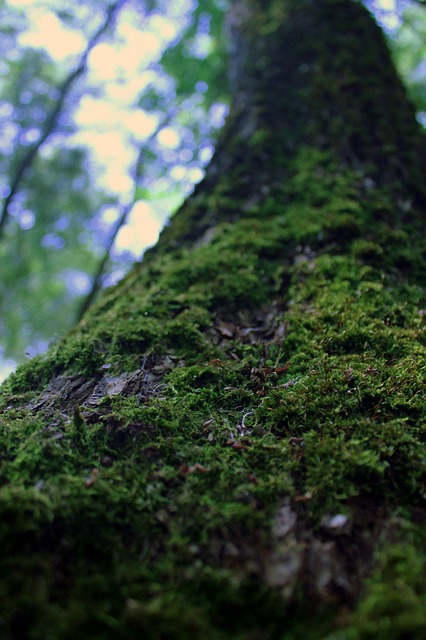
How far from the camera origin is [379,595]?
54.4 inches

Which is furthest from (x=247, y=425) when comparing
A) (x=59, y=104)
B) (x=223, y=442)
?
(x=59, y=104)

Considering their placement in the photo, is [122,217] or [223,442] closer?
[223,442]

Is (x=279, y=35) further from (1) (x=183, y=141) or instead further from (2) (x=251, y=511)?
(1) (x=183, y=141)

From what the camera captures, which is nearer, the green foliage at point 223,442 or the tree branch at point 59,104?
the green foliage at point 223,442

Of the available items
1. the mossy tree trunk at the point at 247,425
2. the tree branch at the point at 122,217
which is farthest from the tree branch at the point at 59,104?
the mossy tree trunk at the point at 247,425

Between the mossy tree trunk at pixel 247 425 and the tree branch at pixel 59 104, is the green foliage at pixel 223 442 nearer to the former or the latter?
the mossy tree trunk at pixel 247 425

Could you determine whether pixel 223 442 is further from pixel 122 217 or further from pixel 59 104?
pixel 122 217

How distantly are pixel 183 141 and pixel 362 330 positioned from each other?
11530 mm

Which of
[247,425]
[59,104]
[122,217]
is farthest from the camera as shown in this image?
[122,217]

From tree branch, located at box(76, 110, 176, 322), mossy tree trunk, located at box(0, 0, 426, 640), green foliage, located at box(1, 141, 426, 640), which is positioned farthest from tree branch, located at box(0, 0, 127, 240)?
green foliage, located at box(1, 141, 426, 640)

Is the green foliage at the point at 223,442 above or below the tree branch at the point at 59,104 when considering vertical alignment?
below

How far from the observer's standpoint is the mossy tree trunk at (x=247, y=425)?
1.45m

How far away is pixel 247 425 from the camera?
225 cm

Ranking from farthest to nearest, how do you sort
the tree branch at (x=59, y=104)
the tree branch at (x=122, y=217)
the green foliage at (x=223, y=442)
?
1. the tree branch at (x=122, y=217)
2. the tree branch at (x=59, y=104)
3. the green foliage at (x=223, y=442)
